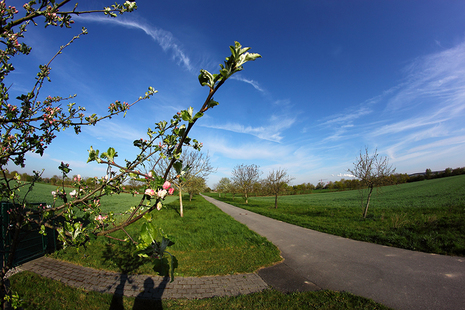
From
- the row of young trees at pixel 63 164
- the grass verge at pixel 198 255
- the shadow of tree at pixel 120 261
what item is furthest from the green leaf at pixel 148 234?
the grass verge at pixel 198 255

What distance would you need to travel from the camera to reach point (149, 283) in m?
4.80

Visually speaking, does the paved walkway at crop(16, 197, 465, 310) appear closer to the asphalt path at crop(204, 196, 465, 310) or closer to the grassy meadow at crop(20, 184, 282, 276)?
the asphalt path at crop(204, 196, 465, 310)

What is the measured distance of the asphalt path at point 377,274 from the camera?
415 cm

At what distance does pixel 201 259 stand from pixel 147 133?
223 inches

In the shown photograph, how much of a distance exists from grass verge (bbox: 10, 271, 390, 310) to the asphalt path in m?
0.49

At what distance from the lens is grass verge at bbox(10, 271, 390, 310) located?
384 cm

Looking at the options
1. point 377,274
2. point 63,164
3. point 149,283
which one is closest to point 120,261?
point 149,283

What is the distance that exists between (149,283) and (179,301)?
1125mm

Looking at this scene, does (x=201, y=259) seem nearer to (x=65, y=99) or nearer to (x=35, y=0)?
(x=65, y=99)

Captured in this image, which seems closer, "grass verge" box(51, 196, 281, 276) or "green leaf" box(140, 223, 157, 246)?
"green leaf" box(140, 223, 157, 246)

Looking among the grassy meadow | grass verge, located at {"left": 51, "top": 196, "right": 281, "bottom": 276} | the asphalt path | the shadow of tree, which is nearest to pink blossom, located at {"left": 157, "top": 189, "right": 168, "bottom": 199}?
the shadow of tree

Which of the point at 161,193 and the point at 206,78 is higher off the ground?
the point at 206,78

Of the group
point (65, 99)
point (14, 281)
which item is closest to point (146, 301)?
point (14, 281)

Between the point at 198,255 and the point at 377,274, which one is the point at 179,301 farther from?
the point at 377,274
